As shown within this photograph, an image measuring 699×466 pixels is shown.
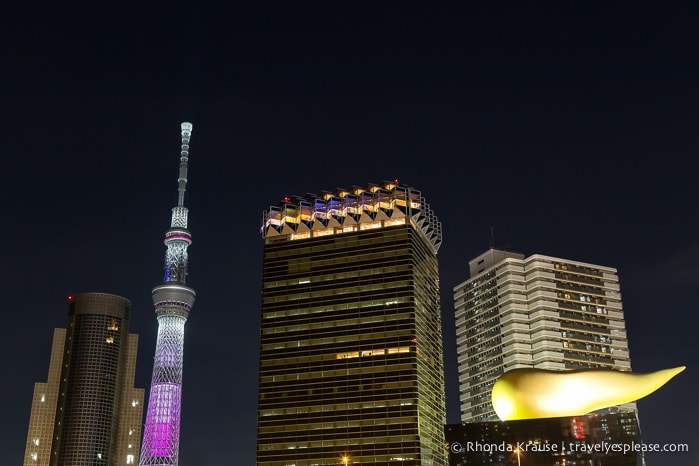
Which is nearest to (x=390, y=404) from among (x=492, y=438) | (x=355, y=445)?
(x=355, y=445)

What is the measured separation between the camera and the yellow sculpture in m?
84.8

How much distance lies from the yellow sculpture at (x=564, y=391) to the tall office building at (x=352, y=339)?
8388 centimetres

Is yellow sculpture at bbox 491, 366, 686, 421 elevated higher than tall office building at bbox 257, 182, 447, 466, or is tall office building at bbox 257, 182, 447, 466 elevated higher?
tall office building at bbox 257, 182, 447, 466

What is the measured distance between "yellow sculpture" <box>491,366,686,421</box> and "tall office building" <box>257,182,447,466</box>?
8388 centimetres

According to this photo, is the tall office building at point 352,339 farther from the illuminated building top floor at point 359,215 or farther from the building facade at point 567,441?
the building facade at point 567,441

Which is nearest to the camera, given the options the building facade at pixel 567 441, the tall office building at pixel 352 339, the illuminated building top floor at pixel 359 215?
the building facade at pixel 567 441

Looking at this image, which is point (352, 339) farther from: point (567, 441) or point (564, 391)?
point (564, 391)

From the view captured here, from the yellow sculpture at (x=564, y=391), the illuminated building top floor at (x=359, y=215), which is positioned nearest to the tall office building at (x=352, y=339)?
the illuminated building top floor at (x=359, y=215)

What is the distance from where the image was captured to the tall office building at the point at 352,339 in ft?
561

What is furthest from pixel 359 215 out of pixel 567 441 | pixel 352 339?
pixel 567 441

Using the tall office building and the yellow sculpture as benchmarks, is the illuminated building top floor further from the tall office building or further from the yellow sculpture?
the yellow sculpture

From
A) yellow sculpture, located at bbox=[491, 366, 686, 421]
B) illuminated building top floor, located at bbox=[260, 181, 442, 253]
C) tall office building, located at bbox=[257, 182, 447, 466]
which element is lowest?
yellow sculpture, located at bbox=[491, 366, 686, 421]

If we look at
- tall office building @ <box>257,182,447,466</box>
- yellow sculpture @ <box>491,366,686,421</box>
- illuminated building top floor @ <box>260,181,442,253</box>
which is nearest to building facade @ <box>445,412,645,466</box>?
yellow sculpture @ <box>491,366,686,421</box>

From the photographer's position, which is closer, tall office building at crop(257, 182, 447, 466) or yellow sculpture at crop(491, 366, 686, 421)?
yellow sculpture at crop(491, 366, 686, 421)
